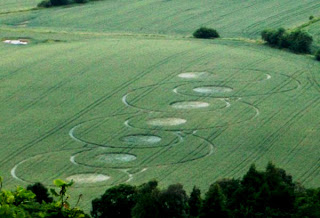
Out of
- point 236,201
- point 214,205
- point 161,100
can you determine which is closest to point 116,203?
point 236,201

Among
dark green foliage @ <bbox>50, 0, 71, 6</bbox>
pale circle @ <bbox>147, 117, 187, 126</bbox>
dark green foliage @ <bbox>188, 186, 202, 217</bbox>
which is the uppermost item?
dark green foliage @ <bbox>188, 186, 202, 217</bbox>

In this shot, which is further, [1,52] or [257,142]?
[1,52]

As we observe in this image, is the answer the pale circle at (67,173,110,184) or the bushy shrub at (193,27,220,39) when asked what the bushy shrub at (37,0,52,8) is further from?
the pale circle at (67,173,110,184)

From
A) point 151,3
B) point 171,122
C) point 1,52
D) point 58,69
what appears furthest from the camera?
point 151,3

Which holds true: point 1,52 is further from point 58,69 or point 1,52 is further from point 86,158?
point 86,158

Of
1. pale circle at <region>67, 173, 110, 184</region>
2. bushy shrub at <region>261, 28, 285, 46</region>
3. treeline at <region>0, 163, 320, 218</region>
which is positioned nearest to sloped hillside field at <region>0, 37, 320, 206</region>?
pale circle at <region>67, 173, 110, 184</region>

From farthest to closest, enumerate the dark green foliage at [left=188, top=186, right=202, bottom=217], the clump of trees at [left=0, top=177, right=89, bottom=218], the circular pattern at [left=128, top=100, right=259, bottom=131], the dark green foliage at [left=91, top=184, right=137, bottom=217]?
1. the circular pattern at [left=128, top=100, right=259, bottom=131]
2. the dark green foliage at [left=91, top=184, right=137, bottom=217]
3. the dark green foliage at [left=188, top=186, right=202, bottom=217]
4. the clump of trees at [left=0, top=177, right=89, bottom=218]

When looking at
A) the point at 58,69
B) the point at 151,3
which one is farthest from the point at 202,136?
the point at 151,3

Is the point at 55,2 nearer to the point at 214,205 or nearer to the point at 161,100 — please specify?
the point at 161,100
